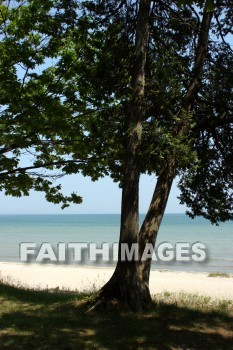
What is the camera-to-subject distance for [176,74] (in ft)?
29.8

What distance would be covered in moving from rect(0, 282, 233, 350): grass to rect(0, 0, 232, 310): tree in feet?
2.07

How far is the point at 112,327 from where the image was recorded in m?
6.80

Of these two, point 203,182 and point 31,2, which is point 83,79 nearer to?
point 31,2

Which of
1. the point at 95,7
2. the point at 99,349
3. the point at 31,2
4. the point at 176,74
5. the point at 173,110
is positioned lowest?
the point at 99,349

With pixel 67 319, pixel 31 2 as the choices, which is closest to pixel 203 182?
pixel 67 319

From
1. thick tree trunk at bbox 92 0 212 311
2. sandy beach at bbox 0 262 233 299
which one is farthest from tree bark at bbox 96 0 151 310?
sandy beach at bbox 0 262 233 299

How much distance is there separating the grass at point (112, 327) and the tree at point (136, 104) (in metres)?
0.63

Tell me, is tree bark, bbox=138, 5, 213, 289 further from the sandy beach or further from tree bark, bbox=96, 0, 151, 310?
the sandy beach

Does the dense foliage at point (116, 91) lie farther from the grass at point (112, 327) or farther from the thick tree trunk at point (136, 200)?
the grass at point (112, 327)

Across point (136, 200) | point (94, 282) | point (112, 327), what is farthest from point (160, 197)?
point (94, 282)

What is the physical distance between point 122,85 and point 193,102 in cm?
174

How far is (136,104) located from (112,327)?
14.2 feet

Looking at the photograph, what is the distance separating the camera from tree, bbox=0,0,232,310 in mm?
8366

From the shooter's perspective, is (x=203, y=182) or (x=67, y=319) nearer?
(x=67, y=319)
